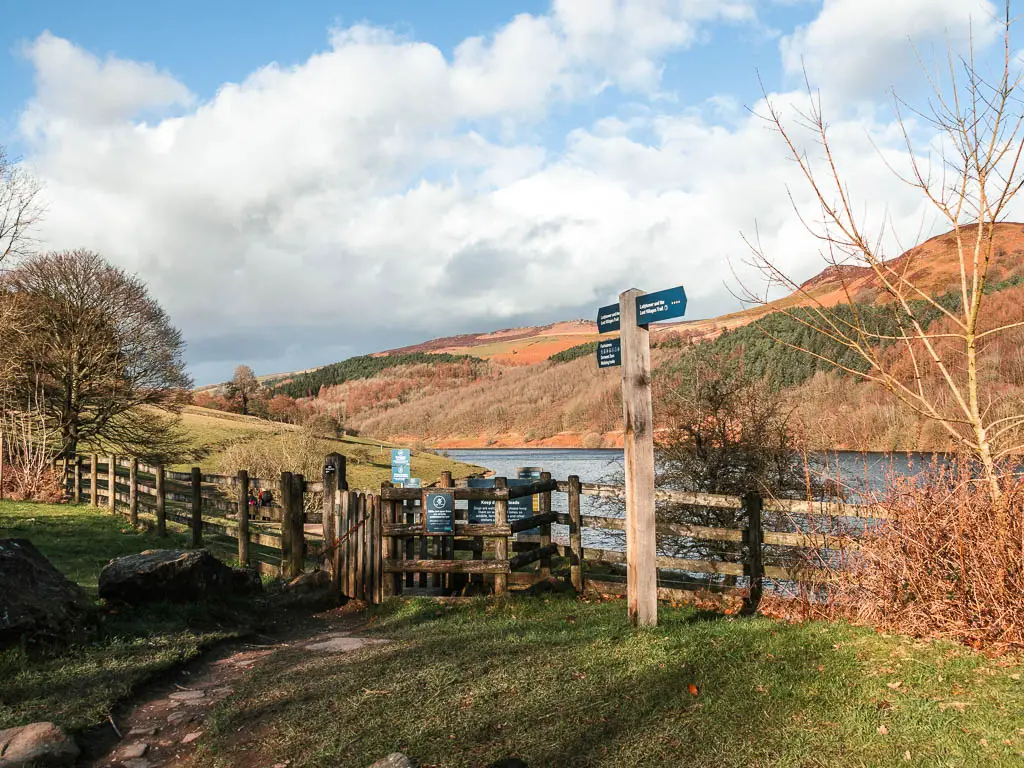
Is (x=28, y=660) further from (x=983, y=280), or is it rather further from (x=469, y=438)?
(x=469, y=438)

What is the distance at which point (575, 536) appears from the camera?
9.52 metres

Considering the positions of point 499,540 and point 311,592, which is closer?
point 499,540

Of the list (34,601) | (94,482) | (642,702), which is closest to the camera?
(642,702)

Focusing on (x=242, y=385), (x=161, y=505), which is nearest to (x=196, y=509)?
(x=161, y=505)

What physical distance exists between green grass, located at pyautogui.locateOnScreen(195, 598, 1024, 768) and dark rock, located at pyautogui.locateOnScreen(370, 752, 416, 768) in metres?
0.23

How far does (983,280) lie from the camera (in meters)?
5.54

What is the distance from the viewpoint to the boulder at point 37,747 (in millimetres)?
4602

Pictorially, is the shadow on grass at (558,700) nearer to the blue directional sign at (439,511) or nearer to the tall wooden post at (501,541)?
the tall wooden post at (501,541)

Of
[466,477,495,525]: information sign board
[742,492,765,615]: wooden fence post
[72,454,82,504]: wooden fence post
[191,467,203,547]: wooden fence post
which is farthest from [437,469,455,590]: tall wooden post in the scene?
[72,454,82,504]: wooden fence post

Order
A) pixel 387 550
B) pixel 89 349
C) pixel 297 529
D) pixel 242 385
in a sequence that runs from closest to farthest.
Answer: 1. pixel 387 550
2. pixel 297 529
3. pixel 89 349
4. pixel 242 385

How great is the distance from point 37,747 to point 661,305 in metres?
5.80

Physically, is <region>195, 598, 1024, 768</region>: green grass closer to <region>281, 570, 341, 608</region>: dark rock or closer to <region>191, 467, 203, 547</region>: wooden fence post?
<region>281, 570, 341, 608</region>: dark rock

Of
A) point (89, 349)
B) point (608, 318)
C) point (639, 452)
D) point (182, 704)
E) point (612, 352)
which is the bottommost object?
point (182, 704)

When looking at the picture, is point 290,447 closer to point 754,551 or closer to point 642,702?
point 754,551
